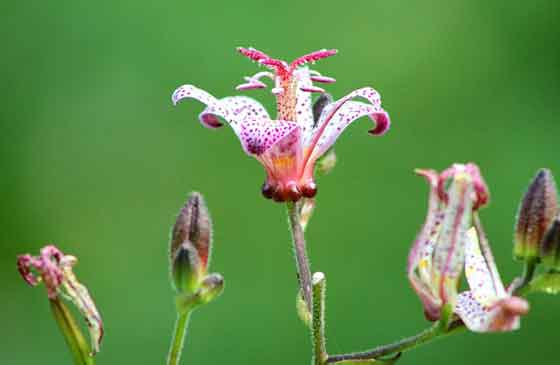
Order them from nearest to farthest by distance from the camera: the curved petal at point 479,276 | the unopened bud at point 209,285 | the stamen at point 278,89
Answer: the curved petal at point 479,276
the unopened bud at point 209,285
the stamen at point 278,89

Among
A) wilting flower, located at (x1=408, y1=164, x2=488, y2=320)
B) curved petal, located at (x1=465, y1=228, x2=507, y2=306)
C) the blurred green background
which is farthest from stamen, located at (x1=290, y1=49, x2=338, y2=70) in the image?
the blurred green background

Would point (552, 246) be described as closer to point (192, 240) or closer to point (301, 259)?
point (301, 259)

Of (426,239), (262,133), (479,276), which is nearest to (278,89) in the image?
(262,133)

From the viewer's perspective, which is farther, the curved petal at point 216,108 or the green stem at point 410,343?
the curved petal at point 216,108

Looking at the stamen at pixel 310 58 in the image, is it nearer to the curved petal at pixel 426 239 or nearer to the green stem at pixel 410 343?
the curved petal at pixel 426 239

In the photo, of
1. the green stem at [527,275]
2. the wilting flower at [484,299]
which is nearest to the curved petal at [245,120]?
the wilting flower at [484,299]
